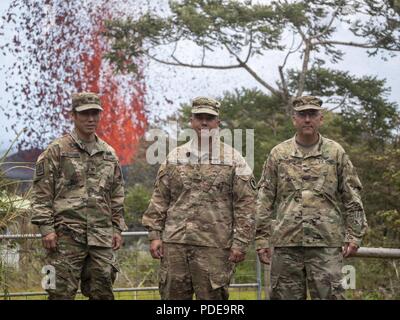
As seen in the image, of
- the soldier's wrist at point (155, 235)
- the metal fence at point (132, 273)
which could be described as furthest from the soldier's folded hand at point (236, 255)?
the metal fence at point (132, 273)

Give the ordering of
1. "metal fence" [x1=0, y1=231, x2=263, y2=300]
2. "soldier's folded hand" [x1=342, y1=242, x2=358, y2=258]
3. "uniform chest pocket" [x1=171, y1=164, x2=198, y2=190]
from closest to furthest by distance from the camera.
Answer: "soldier's folded hand" [x1=342, y1=242, x2=358, y2=258], "uniform chest pocket" [x1=171, y1=164, x2=198, y2=190], "metal fence" [x1=0, y1=231, x2=263, y2=300]

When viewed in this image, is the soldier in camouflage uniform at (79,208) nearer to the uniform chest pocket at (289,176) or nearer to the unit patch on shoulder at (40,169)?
the unit patch on shoulder at (40,169)

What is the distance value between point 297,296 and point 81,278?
1785 mm

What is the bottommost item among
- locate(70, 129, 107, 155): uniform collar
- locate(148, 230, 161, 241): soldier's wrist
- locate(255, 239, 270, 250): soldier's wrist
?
locate(255, 239, 270, 250): soldier's wrist

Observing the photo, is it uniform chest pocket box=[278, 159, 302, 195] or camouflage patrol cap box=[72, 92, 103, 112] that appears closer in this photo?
uniform chest pocket box=[278, 159, 302, 195]

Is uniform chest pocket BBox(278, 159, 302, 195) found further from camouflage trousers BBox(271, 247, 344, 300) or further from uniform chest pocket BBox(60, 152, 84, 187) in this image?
uniform chest pocket BBox(60, 152, 84, 187)

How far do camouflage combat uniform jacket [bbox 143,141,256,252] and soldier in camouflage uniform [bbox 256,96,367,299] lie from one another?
0.18 m

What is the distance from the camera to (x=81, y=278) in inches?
276

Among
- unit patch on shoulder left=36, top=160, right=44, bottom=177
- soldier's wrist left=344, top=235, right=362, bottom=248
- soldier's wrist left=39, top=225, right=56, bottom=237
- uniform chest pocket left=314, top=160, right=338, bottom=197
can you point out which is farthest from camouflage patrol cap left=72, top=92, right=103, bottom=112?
soldier's wrist left=344, top=235, right=362, bottom=248

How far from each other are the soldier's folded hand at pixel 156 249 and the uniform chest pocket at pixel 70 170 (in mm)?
783

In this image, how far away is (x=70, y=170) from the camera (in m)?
6.98

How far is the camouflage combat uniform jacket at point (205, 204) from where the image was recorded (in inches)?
267

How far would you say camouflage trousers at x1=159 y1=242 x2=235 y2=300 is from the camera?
674 cm

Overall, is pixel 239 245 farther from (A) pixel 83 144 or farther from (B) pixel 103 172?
(A) pixel 83 144
